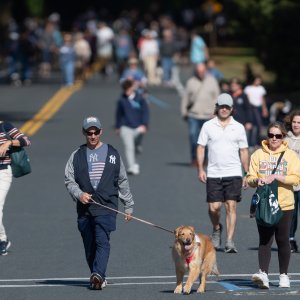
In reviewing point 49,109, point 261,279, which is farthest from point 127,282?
point 49,109

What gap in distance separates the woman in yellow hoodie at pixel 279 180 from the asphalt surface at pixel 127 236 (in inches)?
12.9

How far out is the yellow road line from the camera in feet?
103

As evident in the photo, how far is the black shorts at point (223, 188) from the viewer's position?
14.1 meters

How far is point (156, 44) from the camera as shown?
4650cm

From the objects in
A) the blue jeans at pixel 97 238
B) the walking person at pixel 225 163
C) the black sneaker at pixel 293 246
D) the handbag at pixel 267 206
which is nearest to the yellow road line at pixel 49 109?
the walking person at pixel 225 163

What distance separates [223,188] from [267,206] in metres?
2.75

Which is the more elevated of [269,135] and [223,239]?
[269,135]

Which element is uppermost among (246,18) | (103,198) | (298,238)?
(246,18)


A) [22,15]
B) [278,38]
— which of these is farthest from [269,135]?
[22,15]

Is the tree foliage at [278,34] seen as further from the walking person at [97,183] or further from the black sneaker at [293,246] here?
the walking person at [97,183]

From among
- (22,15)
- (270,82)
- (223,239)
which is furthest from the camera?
(22,15)

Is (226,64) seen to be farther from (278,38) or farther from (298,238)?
(298,238)

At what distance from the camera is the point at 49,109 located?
36.7 m

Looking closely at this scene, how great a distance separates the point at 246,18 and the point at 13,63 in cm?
983
